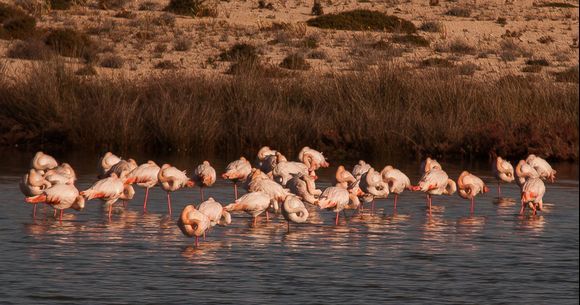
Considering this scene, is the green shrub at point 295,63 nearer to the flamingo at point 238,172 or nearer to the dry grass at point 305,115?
the dry grass at point 305,115

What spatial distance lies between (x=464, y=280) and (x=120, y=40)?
34.8m

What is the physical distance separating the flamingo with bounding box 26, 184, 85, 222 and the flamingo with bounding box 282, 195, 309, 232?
9.41ft

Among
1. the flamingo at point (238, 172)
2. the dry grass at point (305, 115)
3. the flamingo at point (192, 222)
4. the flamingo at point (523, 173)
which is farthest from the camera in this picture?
the dry grass at point (305, 115)

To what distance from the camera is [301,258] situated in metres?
14.6

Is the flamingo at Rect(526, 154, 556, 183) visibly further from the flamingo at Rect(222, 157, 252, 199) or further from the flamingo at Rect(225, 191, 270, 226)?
the flamingo at Rect(225, 191, 270, 226)

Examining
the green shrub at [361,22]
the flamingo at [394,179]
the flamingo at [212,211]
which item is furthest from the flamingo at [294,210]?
the green shrub at [361,22]

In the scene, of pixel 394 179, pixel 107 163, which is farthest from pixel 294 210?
pixel 107 163

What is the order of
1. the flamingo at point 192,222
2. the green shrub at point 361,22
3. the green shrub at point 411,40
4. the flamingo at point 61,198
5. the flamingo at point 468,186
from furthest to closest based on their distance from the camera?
the green shrub at point 361,22
the green shrub at point 411,40
the flamingo at point 468,186
the flamingo at point 61,198
the flamingo at point 192,222

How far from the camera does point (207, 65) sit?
41.1 meters

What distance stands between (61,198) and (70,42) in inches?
1091

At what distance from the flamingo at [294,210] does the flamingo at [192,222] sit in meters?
1.35

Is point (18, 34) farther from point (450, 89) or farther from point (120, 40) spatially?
point (450, 89)

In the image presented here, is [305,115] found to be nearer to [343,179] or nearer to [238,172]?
[238,172]

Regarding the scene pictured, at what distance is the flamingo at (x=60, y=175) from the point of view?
1775cm
